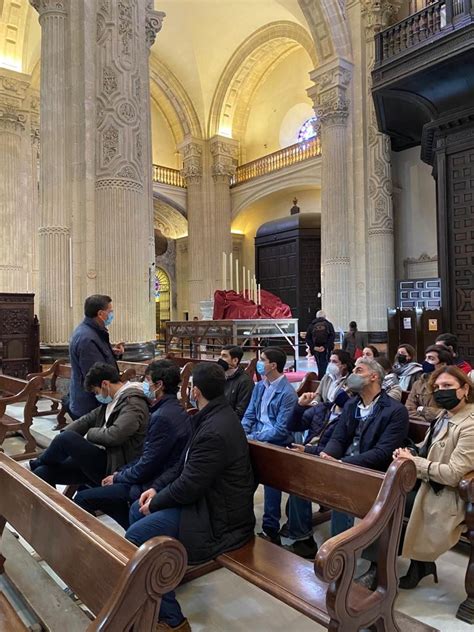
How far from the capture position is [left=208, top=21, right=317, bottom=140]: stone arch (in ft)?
69.0

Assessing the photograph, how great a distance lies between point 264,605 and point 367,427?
130 centimetres

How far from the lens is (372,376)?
3525 millimetres

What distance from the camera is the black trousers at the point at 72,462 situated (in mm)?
3568

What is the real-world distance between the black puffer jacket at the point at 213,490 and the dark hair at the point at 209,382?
46 millimetres

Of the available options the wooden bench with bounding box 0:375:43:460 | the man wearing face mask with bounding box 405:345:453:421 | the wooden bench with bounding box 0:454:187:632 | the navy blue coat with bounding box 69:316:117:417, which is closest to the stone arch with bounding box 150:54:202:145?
the wooden bench with bounding box 0:375:43:460

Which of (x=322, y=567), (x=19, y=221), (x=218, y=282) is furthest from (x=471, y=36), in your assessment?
(x=218, y=282)

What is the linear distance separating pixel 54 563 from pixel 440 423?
2303 mm

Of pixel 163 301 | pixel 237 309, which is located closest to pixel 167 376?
pixel 237 309

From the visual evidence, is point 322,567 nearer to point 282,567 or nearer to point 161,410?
point 282,567

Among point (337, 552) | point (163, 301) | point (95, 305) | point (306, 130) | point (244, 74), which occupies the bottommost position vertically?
point (337, 552)

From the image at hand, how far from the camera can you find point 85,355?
4641 mm

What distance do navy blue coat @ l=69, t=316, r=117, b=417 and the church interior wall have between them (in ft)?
39.6

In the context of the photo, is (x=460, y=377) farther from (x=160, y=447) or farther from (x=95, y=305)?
(x=95, y=305)

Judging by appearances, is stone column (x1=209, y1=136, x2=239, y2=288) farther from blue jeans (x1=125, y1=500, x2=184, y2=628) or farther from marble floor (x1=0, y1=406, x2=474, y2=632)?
blue jeans (x1=125, y1=500, x2=184, y2=628)
